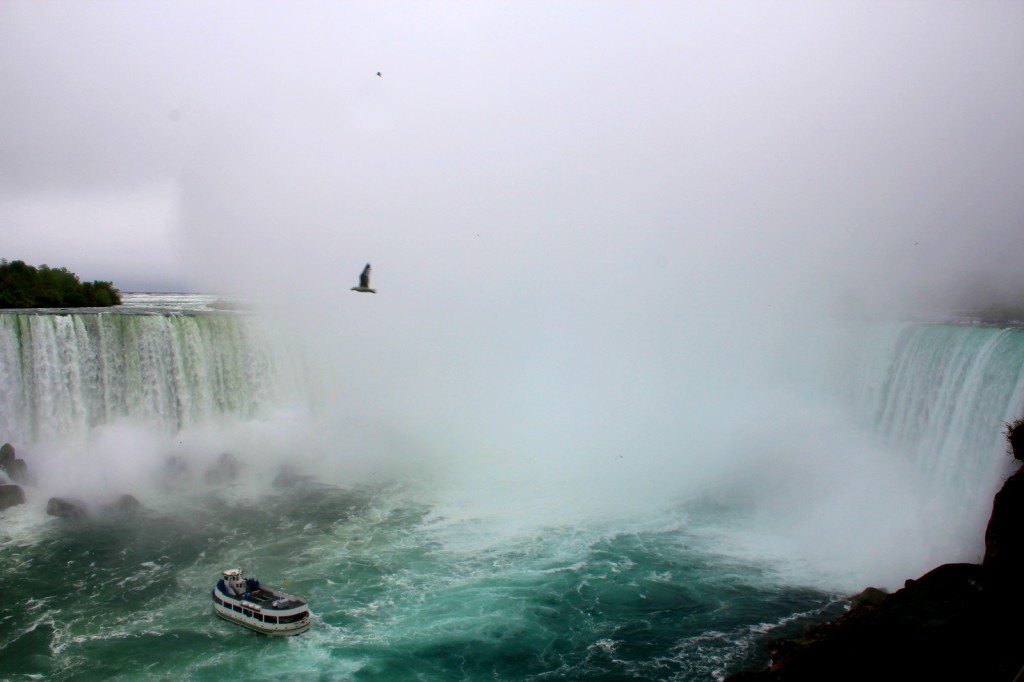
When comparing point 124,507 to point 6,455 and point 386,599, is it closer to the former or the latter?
point 6,455

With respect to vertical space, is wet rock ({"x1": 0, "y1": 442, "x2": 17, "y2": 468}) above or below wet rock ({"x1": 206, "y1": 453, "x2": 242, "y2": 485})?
above

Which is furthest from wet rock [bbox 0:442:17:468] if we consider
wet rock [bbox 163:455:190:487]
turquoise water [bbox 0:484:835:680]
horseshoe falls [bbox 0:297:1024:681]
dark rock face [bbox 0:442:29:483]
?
wet rock [bbox 163:455:190:487]

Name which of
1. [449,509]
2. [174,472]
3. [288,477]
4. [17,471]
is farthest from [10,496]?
[449,509]

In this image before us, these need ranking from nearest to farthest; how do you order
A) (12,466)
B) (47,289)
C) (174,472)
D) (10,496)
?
(10,496) → (12,466) → (174,472) → (47,289)

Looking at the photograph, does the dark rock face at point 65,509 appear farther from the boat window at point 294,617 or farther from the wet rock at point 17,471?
the boat window at point 294,617

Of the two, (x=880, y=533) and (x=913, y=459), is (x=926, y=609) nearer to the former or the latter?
(x=880, y=533)

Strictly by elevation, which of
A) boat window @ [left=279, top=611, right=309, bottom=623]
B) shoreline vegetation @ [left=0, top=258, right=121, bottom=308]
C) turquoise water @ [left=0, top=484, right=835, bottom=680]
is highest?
shoreline vegetation @ [left=0, top=258, right=121, bottom=308]

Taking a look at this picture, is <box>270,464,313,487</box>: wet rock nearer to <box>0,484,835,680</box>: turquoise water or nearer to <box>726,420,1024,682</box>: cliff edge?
<box>0,484,835,680</box>: turquoise water

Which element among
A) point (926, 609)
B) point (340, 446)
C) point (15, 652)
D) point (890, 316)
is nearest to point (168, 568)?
point (15, 652)
